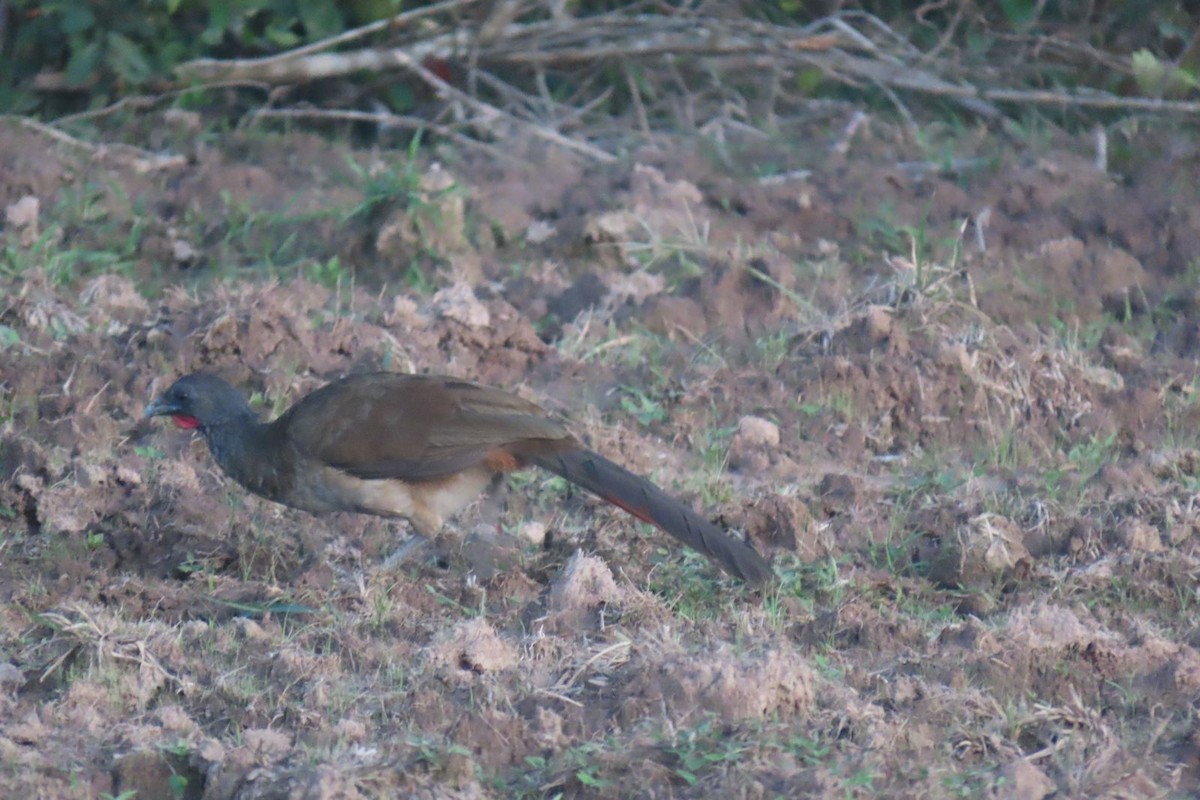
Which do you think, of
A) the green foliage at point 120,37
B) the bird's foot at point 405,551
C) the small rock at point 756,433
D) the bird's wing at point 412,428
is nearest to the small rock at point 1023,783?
the bird's wing at point 412,428

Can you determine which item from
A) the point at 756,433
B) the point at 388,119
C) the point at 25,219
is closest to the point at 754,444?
the point at 756,433

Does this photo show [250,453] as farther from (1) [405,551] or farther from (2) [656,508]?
(2) [656,508]

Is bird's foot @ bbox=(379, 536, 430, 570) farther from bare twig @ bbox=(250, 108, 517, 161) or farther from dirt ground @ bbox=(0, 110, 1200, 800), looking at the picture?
bare twig @ bbox=(250, 108, 517, 161)


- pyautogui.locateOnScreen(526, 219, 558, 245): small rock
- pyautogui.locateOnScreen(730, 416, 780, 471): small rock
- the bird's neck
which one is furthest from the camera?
pyautogui.locateOnScreen(526, 219, 558, 245): small rock

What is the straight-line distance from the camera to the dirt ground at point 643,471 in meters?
3.79

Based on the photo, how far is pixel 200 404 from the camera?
530cm

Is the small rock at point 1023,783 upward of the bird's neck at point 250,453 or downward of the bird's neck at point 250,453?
upward

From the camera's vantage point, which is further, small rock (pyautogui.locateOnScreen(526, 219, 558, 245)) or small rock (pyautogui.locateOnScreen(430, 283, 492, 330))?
small rock (pyautogui.locateOnScreen(526, 219, 558, 245))

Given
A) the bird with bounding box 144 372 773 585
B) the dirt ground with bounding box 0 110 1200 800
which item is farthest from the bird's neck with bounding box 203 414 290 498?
the dirt ground with bounding box 0 110 1200 800

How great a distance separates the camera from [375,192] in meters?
7.32

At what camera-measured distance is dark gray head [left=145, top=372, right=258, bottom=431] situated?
5301mm

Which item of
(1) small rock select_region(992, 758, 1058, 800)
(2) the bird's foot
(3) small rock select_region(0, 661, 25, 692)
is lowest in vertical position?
(2) the bird's foot

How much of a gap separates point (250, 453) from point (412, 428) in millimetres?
524

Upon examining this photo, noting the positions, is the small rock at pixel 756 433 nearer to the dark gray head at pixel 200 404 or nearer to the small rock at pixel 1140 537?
the small rock at pixel 1140 537
